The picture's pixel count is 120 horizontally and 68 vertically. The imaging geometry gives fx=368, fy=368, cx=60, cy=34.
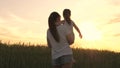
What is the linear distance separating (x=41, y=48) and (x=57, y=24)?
34.0 feet

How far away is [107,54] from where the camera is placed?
2141cm

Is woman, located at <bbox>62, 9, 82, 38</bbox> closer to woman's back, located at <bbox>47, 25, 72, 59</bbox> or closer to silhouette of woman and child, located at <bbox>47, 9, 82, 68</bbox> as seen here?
silhouette of woman and child, located at <bbox>47, 9, 82, 68</bbox>

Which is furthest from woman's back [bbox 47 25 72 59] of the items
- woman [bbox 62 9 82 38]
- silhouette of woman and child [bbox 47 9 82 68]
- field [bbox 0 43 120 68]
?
field [bbox 0 43 120 68]

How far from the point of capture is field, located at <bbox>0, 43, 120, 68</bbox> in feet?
52.7

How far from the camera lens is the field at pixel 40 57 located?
1606cm

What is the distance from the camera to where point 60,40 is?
374 inches

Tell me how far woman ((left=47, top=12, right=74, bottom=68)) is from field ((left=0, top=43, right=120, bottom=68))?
615cm

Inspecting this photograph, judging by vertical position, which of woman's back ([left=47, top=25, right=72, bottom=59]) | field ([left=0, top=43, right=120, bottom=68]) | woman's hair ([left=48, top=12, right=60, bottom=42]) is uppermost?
woman's hair ([left=48, top=12, right=60, bottom=42])

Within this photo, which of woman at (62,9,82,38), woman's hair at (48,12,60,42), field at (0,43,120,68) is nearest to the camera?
woman's hair at (48,12,60,42)

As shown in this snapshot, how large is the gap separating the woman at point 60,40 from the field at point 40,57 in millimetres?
6149

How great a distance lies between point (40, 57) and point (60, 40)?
8182 mm

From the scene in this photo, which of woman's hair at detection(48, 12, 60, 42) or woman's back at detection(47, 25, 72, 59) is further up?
woman's hair at detection(48, 12, 60, 42)

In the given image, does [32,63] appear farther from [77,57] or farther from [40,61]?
[77,57]

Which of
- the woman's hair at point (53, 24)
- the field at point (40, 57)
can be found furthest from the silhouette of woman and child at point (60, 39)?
the field at point (40, 57)
